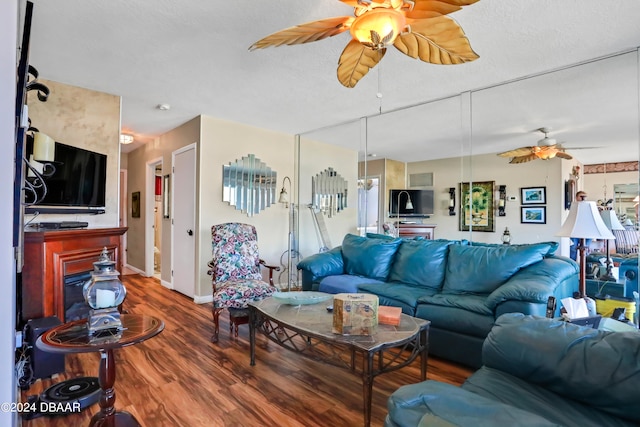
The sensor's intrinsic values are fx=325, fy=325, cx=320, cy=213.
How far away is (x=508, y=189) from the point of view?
3652 millimetres

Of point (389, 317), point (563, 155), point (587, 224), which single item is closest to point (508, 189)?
point (563, 155)

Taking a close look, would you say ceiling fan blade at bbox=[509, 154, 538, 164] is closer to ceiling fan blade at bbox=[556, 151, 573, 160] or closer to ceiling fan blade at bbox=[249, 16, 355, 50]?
ceiling fan blade at bbox=[556, 151, 573, 160]

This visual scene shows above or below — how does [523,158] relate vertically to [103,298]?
above

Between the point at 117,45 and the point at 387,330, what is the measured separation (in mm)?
2984

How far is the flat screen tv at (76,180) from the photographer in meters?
2.89

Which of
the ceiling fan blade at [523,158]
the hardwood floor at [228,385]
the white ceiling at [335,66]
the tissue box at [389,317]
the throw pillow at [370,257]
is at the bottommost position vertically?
the hardwood floor at [228,385]

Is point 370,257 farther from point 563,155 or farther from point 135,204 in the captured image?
point 135,204

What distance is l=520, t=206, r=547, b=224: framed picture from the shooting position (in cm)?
343

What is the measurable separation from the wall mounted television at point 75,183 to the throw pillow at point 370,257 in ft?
9.23

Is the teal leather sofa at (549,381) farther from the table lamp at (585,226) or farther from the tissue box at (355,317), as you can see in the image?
the table lamp at (585,226)

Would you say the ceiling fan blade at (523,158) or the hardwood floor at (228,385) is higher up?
the ceiling fan blade at (523,158)

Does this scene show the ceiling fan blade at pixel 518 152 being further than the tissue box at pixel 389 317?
Yes

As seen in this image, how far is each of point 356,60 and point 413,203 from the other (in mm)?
2608

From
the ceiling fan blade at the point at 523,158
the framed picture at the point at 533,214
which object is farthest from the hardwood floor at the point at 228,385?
the ceiling fan blade at the point at 523,158
